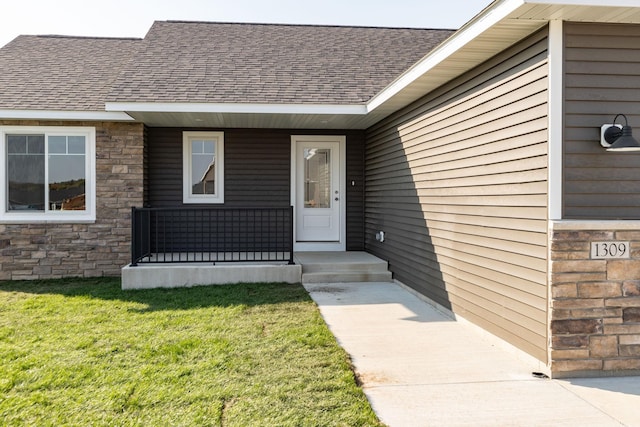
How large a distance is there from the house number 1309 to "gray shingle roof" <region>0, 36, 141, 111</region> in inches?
267

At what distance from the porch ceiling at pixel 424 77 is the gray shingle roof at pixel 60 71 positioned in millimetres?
1154

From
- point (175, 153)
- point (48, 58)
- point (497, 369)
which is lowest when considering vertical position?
point (497, 369)

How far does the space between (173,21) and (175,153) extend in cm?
332

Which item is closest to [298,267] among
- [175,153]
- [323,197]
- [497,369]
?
[323,197]

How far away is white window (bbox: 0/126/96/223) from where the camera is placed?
7.62 metres

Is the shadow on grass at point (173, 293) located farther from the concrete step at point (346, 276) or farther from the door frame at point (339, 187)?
the door frame at point (339, 187)

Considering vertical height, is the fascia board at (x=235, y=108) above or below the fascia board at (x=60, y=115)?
above

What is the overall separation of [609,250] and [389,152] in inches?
163

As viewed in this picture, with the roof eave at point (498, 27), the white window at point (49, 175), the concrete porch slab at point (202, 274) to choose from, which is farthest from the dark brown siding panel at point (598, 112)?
the white window at point (49, 175)

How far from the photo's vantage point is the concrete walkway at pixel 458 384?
9.61ft

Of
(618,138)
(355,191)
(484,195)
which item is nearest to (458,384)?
(484,195)

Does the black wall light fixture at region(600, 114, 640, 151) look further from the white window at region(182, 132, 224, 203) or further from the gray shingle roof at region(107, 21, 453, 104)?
the white window at region(182, 132, 224, 203)

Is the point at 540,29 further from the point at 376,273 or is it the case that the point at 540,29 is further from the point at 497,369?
the point at 376,273

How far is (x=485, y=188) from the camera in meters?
4.53
